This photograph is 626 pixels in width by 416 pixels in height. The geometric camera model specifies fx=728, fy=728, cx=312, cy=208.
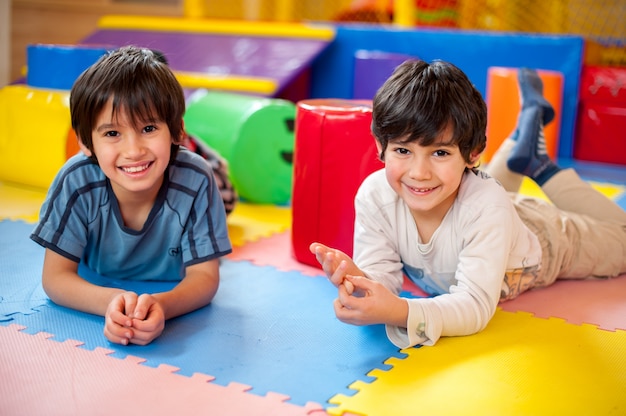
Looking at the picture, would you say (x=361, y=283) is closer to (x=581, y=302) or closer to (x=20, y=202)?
(x=581, y=302)

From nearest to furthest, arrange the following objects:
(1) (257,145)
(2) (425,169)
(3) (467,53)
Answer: (2) (425,169)
(1) (257,145)
(3) (467,53)

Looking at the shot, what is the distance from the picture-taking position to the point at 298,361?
135 centimetres

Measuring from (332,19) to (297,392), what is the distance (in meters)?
4.56

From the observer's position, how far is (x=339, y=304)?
4.45 ft

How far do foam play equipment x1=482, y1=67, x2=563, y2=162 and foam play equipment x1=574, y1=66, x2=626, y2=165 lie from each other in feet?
0.71

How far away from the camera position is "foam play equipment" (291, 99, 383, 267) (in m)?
1.84

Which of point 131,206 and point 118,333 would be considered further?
point 131,206

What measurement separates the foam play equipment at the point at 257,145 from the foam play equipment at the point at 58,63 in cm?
54

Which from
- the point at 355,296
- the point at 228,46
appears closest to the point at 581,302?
the point at 355,296

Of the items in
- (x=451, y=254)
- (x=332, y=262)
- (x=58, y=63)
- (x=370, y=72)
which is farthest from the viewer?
(x=370, y=72)

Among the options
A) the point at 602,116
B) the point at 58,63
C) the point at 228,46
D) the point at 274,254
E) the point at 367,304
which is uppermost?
the point at 228,46

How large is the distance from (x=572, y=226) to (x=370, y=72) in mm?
1995

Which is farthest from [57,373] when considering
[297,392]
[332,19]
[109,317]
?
[332,19]

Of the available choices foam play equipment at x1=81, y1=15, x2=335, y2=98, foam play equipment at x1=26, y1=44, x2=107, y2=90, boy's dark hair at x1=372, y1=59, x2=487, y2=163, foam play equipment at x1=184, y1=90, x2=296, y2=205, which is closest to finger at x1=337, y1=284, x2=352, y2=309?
boy's dark hair at x1=372, y1=59, x2=487, y2=163
